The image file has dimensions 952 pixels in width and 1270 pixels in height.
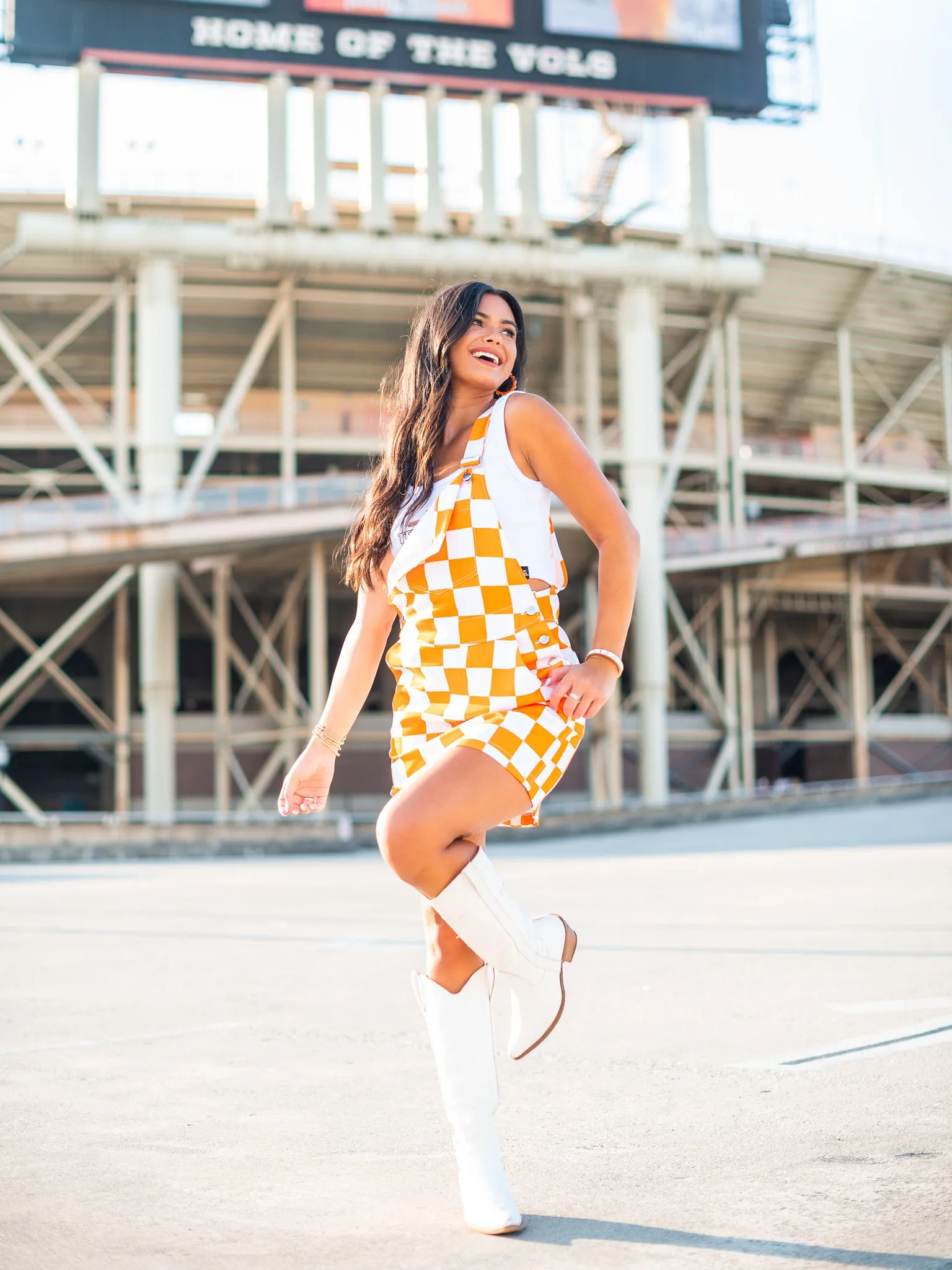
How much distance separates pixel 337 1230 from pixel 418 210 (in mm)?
31805

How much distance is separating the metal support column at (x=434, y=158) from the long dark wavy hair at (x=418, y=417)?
30184mm

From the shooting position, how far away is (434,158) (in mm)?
32750

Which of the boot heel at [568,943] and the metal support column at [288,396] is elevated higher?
the metal support column at [288,396]

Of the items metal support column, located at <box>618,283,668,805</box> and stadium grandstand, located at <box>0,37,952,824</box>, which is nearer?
stadium grandstand, located at <box>0,37,952,824</box>

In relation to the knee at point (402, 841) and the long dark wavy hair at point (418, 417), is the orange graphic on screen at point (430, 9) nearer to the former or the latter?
the long dark wavy hair at point (418, 417)

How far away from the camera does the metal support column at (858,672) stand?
134 feet

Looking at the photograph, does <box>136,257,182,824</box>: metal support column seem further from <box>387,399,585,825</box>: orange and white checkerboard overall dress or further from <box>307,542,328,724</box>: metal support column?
<box>387,399,585,825</box>: orange and white checkerboard overall dress

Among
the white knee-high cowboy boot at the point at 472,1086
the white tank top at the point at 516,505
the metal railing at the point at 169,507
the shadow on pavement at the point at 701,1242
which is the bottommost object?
the shadow on pavement at the point at 701,1242

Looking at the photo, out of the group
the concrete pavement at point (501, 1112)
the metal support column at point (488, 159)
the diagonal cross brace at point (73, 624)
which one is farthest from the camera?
the metal support column at point (488, 159)

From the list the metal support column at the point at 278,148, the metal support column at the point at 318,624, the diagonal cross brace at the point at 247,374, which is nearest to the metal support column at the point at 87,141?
the metal support column at the point at 278,148

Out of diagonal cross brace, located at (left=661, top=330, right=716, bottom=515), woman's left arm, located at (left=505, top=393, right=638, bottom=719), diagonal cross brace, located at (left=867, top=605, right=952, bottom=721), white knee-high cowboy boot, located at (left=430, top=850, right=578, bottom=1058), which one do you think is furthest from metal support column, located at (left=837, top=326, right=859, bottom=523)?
white knee-high cowboy boot, located at (left=430, top=850, right=578, bottom=1058)

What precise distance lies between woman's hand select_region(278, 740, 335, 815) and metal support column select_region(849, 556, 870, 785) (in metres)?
38.4

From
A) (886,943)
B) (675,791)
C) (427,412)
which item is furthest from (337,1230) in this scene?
(675,791)

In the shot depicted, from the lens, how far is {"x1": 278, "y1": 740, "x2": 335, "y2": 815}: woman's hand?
3.26 m
